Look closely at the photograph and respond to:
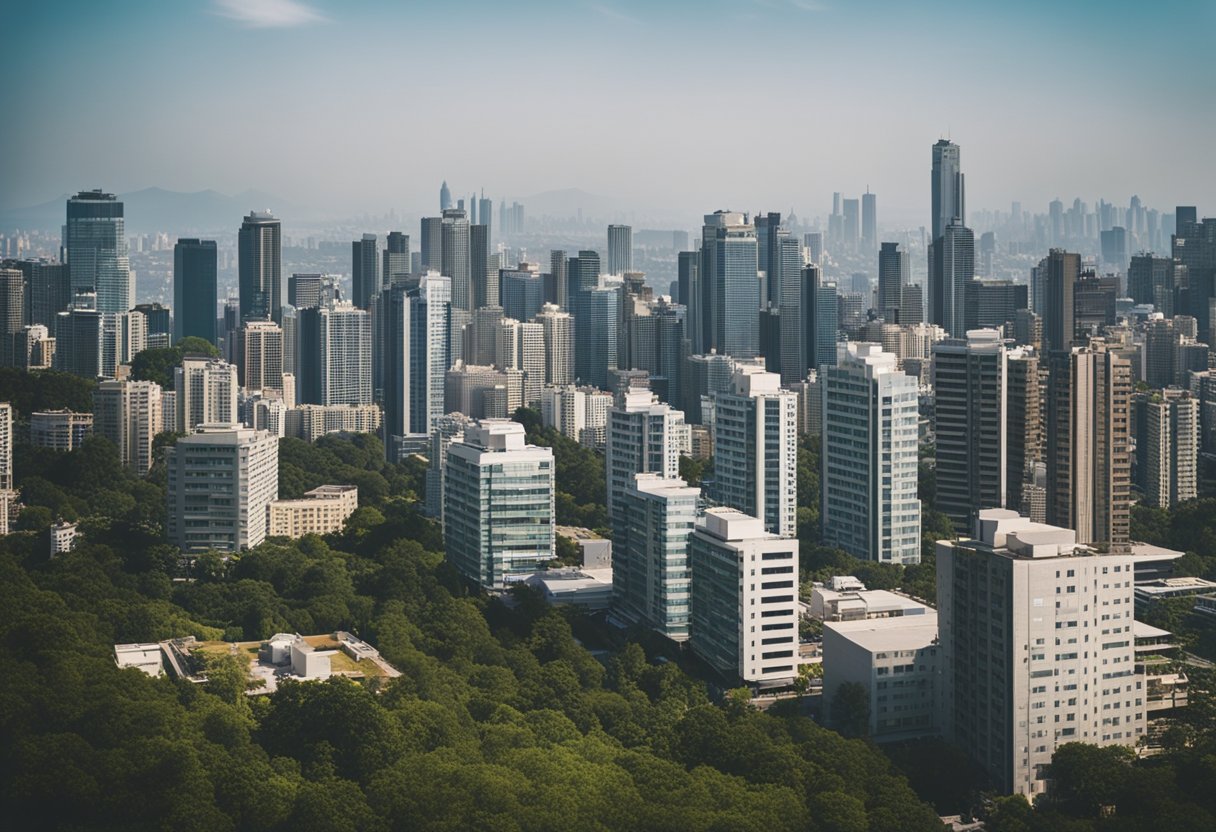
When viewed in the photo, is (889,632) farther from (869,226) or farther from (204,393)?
(869,226)

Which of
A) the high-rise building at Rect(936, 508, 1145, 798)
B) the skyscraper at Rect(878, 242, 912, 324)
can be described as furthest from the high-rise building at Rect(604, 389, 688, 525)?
the skyscraper at Rect(878, 242, 912, 324)

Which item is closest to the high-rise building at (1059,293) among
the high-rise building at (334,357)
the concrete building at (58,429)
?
the high-rise building at (334,357)

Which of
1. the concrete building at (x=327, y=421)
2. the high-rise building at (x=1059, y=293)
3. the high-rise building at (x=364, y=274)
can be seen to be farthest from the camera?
the high-rise building at (x=364, y=274)

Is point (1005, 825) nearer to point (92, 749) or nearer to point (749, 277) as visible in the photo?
point (92, 749)

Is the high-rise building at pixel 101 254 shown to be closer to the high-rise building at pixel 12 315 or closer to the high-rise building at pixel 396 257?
the high-rise building at pixel 12 315

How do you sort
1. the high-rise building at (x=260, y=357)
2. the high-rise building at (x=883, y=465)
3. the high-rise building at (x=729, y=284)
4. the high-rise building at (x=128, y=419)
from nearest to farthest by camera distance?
1. the high-rise building at (x=883, y=465)
2. the high-rise building at (x=128, y=419)
3. the high-rise building at (x=260, y=357)
4. the high-rise building at (x=729, y=284)

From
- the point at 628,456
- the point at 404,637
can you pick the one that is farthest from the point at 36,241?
the point at 404,637
